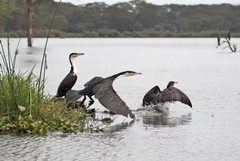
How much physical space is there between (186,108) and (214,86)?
504 cm

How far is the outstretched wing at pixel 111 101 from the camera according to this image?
9836mm

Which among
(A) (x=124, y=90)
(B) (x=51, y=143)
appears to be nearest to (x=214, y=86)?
(A) (x=124, y=90)

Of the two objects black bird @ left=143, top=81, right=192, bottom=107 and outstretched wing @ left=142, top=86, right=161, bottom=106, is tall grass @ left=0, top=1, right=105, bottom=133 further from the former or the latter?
outstretched wing @ left=142, top=86, right=161, bottom=106

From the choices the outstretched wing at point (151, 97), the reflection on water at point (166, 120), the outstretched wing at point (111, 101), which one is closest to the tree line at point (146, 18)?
the outstretched wing at point (151, 97)

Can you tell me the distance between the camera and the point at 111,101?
993 centimetres

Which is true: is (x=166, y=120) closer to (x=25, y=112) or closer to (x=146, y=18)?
(x=25, y=112)

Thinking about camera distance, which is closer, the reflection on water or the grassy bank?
the grassy bank

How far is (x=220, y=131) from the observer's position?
9.81 m

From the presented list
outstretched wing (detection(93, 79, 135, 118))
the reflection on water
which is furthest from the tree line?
outstretched wing (detection(93, 79, 135, 118))

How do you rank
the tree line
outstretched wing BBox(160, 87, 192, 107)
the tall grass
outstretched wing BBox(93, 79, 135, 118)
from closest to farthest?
the tall grass → outstretched wing BBox(93, 79, 135, 118) → outstretched wing BBox(160, 87, 192, 107) → the tree line

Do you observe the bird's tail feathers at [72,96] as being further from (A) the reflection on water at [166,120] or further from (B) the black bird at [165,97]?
(B) the black bird at [165,97]

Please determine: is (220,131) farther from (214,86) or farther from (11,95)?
(214,86)

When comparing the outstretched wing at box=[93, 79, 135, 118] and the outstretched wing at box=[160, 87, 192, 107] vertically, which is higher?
the outstretched wing at box=[93, 79, 135, 118]

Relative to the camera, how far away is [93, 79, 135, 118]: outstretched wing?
32.3 ft
